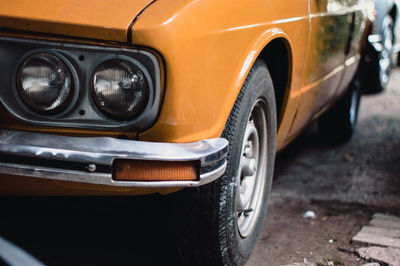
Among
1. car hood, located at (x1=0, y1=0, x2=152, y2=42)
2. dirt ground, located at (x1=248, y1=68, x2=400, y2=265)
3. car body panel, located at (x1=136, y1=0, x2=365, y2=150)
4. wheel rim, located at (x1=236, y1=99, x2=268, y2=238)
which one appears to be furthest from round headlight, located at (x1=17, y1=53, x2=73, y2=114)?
dirt ground, located at (x1=248, y1=68, x2=400, y2=265)

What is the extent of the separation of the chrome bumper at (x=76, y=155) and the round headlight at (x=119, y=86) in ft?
0.44

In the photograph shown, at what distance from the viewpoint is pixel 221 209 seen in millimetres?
2061

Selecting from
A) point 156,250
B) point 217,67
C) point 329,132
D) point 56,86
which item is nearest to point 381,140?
point 329,132

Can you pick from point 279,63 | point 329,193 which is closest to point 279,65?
point 279,63

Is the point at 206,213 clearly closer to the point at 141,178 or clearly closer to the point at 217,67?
the point at 141,178

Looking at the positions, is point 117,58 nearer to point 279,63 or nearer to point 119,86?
point 119,86

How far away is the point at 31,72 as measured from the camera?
1774mm

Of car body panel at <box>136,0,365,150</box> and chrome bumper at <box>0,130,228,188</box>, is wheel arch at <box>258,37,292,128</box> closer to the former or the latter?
car body panel at <box>136,0,365,150</box>

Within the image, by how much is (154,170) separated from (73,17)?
1.84 ft

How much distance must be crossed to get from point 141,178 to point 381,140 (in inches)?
147

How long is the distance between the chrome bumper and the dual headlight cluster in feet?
0.40

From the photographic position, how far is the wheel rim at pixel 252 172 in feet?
8.03

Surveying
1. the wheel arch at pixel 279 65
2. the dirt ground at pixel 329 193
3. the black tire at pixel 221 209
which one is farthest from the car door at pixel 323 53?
the black tire at pixel 221 209

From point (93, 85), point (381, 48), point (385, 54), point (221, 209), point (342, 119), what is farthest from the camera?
point (385, 54)
